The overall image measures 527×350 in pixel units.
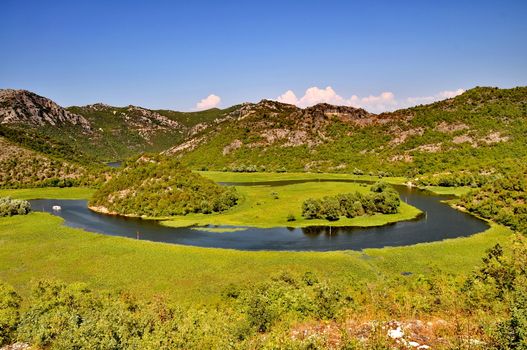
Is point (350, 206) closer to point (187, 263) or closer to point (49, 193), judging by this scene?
point (187, 263)

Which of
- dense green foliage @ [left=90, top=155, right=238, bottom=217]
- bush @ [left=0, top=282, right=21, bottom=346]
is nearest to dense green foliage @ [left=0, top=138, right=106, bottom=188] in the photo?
dense green foliage @ [left=90, top=155, right=238, bottom=217]

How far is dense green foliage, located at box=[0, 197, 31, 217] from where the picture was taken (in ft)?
334

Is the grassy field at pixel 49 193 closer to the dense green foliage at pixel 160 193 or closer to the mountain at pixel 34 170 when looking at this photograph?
the mountain at pixel 34 170

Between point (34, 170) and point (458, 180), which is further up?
point (34, 170)

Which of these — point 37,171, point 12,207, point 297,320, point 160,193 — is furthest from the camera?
point 37,171

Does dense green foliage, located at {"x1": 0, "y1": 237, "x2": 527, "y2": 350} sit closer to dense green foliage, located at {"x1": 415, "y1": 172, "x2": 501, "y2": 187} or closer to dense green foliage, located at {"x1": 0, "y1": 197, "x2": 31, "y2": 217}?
dense green foliage, located at {"x1": 0, "y1": 197, "x2": 31, "y2": 217}

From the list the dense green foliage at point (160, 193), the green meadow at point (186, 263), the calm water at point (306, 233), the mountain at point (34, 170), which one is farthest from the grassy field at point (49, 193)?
the green meadow at point (186, 263)

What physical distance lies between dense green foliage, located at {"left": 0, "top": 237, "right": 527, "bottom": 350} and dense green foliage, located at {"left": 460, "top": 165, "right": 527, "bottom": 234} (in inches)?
2074

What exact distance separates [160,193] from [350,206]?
56.5 metres

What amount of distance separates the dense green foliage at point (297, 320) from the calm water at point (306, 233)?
32.3 metres

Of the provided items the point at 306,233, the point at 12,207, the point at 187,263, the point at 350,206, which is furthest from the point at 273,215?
the point at 12,207

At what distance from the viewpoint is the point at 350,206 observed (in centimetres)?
9988

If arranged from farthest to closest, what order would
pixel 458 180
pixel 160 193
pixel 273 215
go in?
pixel 458 180 → pixel 160 193 → pixel 273 215

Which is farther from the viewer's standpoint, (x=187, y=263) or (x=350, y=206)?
(x=350, y=206)
